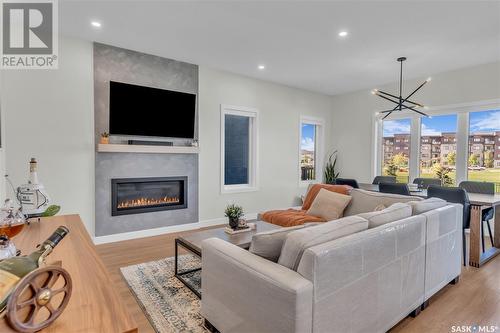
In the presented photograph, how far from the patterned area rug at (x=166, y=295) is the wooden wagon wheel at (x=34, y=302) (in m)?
1.54

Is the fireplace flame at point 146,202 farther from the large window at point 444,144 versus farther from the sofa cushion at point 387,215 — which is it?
the large window at point 444,144

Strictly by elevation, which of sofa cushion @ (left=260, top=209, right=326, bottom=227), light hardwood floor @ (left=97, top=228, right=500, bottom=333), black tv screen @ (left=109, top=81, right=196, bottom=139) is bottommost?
light hardwood floor @ (left=97, top=228, right=500, bottom=333)

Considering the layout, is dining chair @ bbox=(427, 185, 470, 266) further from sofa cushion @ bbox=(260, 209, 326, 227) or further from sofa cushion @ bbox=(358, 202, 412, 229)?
sofa cushion @ bbox=(260, 209, 326, 227)

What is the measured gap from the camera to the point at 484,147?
4.82 metres

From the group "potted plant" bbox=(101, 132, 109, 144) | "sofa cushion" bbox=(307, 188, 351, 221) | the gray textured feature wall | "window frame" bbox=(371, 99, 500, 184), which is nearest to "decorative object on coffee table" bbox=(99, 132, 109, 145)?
"potted plant" bbox=(101, 132, 109, 144)

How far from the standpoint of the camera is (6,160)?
336 centimetres

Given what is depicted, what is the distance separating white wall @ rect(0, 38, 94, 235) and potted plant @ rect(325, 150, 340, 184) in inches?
208

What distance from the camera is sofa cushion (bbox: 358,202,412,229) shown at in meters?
2.02

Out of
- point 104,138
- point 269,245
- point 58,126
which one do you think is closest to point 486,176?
point 269,245

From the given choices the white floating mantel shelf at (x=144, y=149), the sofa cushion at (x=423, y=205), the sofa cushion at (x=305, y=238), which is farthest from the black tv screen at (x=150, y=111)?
the sofa cushion at (x=423, y=205)

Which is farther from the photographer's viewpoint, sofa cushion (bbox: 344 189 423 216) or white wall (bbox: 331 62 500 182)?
white wall (bbox: 331 62 500 182)

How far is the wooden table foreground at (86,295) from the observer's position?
76 centimetres

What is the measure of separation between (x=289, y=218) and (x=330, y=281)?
82.5 inches

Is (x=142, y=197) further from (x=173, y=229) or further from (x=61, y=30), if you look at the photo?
(x=61, y=30)
